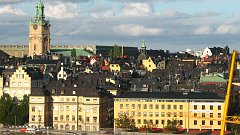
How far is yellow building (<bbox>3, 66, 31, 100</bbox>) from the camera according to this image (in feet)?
326

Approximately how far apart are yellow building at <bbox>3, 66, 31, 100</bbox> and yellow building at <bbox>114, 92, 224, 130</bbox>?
19.0 metres

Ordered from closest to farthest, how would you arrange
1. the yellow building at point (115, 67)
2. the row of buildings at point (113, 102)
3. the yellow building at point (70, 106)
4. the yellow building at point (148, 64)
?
1. the row of buildings at point (113, 102)
2. the yellow building at point (70, 106)
3. the yellow building at point (115, 67)
4. the yellow building at point (148, 64)

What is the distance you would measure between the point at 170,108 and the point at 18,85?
86.9 feet

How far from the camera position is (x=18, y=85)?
328 ft

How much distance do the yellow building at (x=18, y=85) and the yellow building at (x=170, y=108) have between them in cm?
1902

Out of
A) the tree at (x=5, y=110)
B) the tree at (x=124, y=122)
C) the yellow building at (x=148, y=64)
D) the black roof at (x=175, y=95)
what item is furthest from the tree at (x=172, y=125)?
the yellow building at (x=148, y=64)

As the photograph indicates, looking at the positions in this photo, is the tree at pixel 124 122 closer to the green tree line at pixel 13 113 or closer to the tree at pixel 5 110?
the green tree line at pixel 13 113

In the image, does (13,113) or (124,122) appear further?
(13,113)

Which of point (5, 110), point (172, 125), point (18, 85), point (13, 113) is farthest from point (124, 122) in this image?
point (18, 85)

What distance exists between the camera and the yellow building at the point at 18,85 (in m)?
99.4

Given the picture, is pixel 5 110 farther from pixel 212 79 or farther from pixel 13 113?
pixel 212 79

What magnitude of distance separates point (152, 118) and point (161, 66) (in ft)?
211

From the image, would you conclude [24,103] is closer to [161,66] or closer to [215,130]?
[215,130]

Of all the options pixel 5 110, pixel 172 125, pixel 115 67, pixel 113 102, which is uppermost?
pixel 115 67
